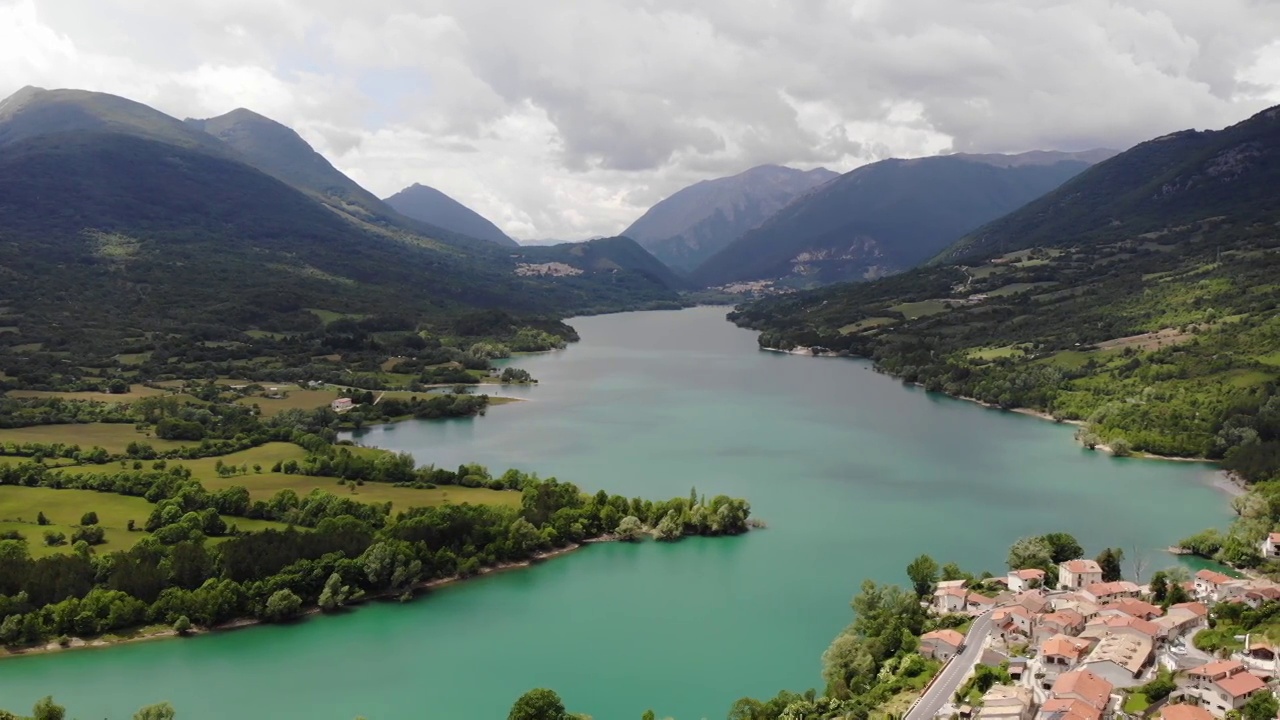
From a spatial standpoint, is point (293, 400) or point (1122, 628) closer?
point (1122, 628)

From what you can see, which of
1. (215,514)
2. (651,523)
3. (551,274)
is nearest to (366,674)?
(215,514)

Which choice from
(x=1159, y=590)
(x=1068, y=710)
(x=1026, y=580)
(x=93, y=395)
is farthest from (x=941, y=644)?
(x=93, y=395)

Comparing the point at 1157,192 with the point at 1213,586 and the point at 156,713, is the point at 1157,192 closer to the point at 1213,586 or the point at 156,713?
the point at 1213,586

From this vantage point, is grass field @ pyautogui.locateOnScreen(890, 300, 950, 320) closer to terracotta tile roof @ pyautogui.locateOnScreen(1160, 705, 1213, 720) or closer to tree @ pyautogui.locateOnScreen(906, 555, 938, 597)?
tree @ pyautogui.locateOnScreen(906, 555, 938, 597)

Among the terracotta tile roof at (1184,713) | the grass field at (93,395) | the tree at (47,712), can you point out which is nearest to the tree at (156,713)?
the tree at (47,712)

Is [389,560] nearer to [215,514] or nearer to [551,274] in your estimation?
[215,514]
